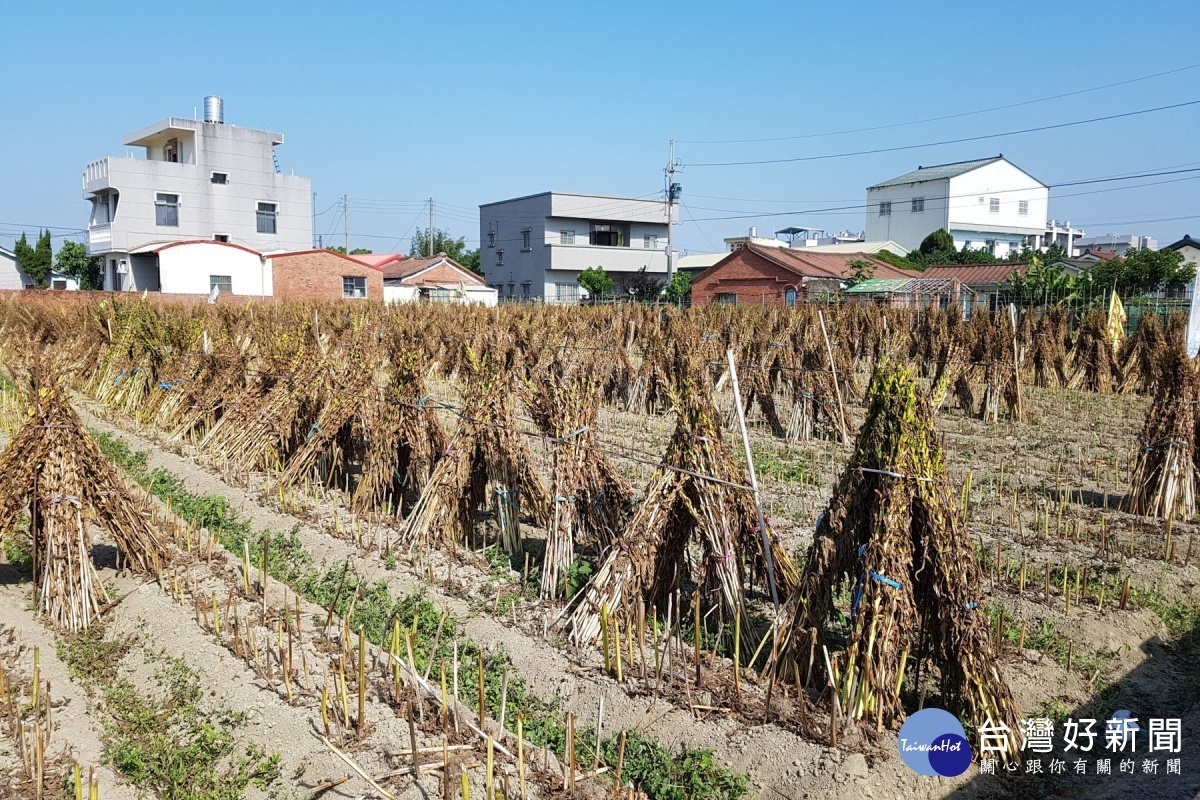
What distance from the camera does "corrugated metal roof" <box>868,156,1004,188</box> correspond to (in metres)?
48.8

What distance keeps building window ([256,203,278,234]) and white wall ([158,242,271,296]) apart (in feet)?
20.4

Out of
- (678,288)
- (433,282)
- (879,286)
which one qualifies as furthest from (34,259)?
(879,286)

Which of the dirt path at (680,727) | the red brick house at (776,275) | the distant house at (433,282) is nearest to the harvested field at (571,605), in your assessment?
the dirt path at (680,727)

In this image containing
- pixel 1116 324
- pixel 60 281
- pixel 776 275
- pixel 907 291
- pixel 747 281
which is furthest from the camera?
pixel 60 281

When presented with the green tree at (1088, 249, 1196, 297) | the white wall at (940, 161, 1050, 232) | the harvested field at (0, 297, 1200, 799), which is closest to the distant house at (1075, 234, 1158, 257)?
the white wall at (940, 161, 1050, 232)

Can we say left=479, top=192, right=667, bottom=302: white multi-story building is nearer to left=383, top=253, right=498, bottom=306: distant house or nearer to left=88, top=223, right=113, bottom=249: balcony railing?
left=383, top=253, right=498, bottom=306: distant house

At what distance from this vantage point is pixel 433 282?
40812 millimetres

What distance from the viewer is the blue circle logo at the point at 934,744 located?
12.7ft

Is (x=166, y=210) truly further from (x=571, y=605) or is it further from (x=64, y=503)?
(x=571, y=605)

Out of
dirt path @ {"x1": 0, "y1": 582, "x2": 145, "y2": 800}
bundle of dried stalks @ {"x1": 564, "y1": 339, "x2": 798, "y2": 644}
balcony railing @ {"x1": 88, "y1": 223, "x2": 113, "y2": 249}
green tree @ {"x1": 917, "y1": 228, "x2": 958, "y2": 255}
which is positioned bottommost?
dirt path @ {"x1": 0, "y1": 582, "x2": 145, "y2": 800}

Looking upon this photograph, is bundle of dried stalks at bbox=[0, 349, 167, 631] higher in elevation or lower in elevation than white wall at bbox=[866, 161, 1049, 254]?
lower

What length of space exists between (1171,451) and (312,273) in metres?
33.7

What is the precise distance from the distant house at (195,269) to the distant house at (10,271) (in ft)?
36.1

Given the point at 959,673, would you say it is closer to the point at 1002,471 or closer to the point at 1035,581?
the point at 1035,581
